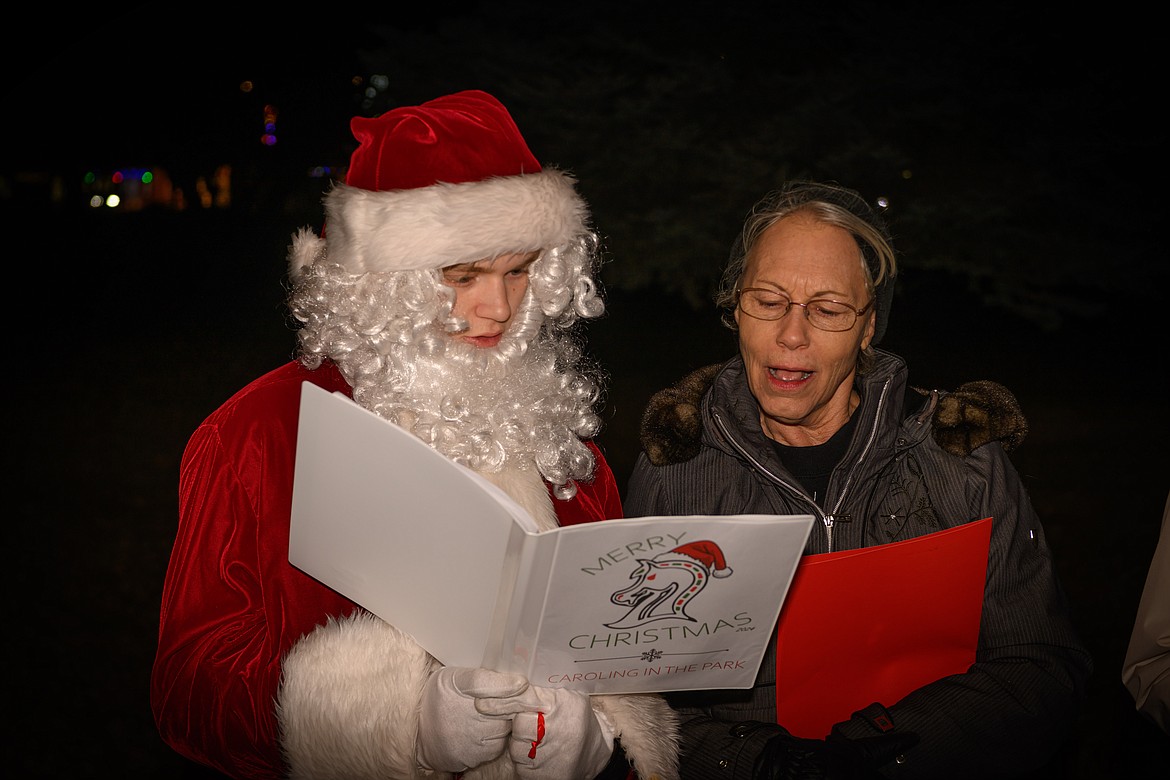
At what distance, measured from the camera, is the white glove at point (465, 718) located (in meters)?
1.24

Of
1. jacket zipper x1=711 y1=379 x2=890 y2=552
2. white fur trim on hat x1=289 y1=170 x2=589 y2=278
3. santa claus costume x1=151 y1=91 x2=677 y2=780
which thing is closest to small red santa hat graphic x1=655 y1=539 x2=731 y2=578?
santa claus costume x1=151 y1=91 x2=677 y2=780

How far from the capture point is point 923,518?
5.68 feet

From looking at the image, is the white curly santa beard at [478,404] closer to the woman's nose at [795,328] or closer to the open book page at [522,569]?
the open book page at [522,569]

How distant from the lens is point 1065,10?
2.77 meters

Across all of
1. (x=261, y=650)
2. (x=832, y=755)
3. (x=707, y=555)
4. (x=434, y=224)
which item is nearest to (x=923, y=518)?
(x=832, y=755)

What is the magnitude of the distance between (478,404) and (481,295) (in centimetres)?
20

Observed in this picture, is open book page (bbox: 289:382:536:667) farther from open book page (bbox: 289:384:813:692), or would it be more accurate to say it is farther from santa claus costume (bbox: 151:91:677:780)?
santa claus costume (bbox: 151:91:677:780)

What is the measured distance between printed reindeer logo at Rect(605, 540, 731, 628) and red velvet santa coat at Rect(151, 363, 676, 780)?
402 mm

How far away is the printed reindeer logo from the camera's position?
1188mm

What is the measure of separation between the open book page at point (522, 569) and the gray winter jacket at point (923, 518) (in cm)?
46

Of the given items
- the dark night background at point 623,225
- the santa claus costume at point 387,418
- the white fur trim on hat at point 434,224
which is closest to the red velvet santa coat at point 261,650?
the santa claus costume at point 387,418

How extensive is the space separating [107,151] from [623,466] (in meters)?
1.87

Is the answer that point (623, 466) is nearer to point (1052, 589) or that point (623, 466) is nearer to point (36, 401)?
point (1052, 589)

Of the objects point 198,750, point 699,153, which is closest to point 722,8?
point 699,153
